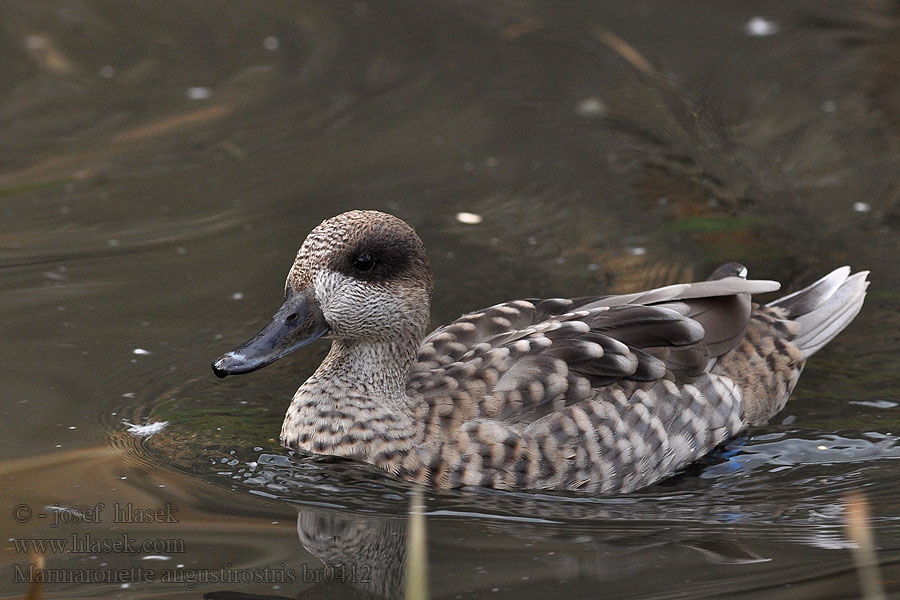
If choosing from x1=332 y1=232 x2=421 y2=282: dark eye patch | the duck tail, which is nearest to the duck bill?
x1=332 y1=232 x2=421 y2=282: dark eye patch

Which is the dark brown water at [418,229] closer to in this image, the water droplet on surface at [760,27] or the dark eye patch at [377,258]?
the water droplet on surface at [760,27]

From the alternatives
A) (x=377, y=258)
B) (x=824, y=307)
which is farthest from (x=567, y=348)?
(x=824, y=307)

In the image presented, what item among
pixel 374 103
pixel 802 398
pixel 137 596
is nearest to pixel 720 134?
pixel 374 103

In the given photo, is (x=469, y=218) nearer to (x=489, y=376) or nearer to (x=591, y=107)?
(x=591, y=107)

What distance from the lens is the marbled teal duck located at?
5.93 meters

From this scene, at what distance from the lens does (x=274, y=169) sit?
32.0 feet

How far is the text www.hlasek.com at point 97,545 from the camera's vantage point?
527 centimetres

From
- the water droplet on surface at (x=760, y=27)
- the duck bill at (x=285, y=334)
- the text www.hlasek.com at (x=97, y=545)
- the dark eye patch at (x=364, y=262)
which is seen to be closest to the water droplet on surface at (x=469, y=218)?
the dark eye patch at (x=364, y=262)

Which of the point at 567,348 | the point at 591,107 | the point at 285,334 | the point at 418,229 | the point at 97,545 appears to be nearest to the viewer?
the point at 97,545

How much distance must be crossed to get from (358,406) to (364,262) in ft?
2.24

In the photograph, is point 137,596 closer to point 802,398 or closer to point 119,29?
point 802,398

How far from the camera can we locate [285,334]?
5.96 m

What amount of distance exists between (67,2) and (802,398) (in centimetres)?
765

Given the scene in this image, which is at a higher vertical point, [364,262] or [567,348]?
[364,262]
